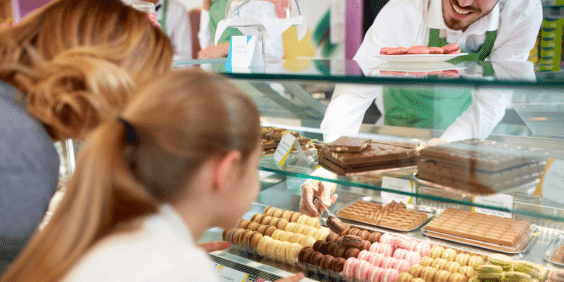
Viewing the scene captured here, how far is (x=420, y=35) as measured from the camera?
3105 millimetres

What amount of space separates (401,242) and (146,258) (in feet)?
4.61

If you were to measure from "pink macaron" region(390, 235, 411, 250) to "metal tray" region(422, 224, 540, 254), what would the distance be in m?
0.10

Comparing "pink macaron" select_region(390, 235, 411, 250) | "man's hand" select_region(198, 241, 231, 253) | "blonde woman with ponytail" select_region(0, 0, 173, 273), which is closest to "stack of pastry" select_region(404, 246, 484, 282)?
"pink macaron" select_region(390, 235, 411, 250)

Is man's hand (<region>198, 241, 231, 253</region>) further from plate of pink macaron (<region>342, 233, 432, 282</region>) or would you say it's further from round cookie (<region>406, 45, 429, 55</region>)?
round cookie (<region>406, 45, 429, 55</region>)

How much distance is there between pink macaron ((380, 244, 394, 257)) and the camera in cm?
197

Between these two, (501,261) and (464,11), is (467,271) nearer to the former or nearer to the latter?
(501,261)

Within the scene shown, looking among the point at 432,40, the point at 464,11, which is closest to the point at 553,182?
the point at 464,11

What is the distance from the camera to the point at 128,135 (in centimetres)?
88

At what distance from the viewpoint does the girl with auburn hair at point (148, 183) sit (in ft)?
2.78

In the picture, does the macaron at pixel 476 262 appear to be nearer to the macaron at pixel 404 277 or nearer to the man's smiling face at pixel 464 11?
the macaron at pixel 404 277

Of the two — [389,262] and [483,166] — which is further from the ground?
[483,166]

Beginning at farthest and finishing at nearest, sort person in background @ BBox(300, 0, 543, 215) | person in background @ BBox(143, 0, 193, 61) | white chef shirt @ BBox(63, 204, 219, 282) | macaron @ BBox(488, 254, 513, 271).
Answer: person in background @ BBox(143, 0, 193, 61), person in background @ BBox(300, 0, 543, 215), macaron @ BBox(488, 254, 513, 271), white chef shirt @ BBox(63, 204, 219, 282)

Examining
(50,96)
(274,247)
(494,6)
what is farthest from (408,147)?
(494,6)

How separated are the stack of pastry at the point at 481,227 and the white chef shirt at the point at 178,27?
157 inches
